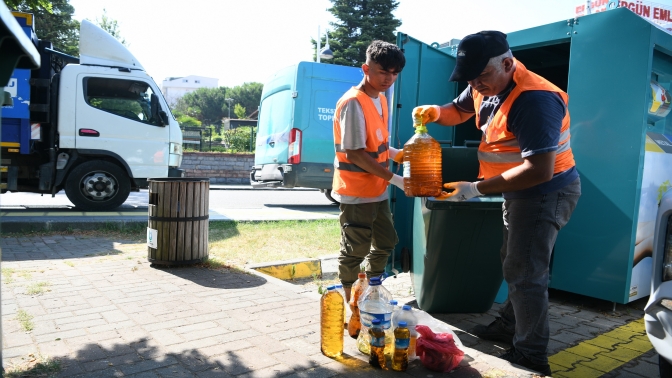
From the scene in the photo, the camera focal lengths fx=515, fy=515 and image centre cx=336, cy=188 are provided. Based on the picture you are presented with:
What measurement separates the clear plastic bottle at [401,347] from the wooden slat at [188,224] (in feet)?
9.77

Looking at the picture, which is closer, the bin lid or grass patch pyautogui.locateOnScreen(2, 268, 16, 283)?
the bin lid

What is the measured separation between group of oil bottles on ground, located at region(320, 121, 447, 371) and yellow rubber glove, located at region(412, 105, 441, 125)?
2.7 inches

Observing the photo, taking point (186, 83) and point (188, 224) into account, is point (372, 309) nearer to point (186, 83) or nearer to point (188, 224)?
point (188, 224)

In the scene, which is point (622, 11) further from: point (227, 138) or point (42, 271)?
point (227, 138)

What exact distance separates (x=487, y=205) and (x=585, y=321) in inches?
60.5

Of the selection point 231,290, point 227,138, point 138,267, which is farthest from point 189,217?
point 227,138

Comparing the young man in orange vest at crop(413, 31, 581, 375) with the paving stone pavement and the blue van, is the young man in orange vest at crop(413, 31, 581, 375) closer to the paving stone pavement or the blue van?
the paving stone pavement

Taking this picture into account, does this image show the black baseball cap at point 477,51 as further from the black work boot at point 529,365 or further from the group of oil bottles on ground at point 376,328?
the black work boot at point 529,365

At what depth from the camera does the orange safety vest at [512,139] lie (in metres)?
2.80

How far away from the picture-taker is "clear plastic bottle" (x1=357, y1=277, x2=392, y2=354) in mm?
2949

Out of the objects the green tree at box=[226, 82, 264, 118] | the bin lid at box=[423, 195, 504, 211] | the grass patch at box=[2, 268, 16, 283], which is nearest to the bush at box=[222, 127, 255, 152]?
the grass patch at box=[2, 268, 16, 283]

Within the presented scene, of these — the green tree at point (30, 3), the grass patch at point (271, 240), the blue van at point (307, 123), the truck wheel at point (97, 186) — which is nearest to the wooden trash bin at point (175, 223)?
the grass patch at point (271, 240)

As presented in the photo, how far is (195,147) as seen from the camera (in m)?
24.2

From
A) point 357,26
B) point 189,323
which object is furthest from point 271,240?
point 357,26
